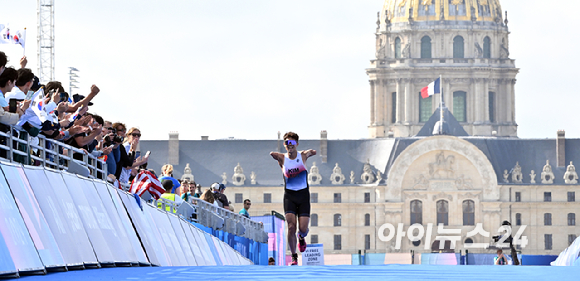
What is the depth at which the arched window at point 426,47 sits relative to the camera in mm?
136250

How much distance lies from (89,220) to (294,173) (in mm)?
3867

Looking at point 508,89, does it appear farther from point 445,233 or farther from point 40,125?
point 40,125

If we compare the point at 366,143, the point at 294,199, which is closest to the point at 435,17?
the point at 366,143

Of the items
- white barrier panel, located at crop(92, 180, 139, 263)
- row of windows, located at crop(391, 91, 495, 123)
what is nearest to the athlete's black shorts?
white barrier panel, located at crop(92, 180, 139, 263)

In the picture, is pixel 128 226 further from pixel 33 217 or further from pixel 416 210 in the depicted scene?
pixel 416 210

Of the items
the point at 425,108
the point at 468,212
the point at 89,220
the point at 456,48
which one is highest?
the point at 456,48

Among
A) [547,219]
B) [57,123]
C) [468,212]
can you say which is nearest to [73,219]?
[57,123]

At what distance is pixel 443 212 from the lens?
110750 mm

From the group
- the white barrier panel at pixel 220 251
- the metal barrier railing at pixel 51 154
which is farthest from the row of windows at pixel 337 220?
the metal barrier railing at pixel 51 154

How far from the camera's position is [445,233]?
110 metres

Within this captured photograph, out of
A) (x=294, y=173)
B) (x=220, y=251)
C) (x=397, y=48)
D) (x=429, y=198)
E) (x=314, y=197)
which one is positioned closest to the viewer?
(x=294, y=173)

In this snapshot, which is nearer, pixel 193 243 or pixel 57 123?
pixel 57 123

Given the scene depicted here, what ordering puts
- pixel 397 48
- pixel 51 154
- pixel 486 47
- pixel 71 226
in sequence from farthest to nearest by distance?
pixel 397 48
pixel 486 47
pixel 51 154
pixel 71 226

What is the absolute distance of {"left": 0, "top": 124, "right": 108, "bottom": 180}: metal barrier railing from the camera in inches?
544
